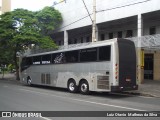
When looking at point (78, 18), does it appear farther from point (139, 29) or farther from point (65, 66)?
point (65, 66)

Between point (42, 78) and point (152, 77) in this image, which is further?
point (152, 77)

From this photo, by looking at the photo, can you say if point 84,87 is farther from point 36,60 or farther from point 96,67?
point 36,60

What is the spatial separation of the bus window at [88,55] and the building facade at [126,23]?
430 centimetres

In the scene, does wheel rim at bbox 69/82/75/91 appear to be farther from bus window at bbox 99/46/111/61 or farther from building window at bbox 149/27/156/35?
building window at bbox 149/27/156/35

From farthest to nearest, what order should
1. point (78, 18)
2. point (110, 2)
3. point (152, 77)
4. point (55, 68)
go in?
point (78, 18) → point (152, 77) → point (110, 2) → point (55, 68)

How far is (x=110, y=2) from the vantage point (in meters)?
29.5

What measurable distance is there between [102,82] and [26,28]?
53.6 feet

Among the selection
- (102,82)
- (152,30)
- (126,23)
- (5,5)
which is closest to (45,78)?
(102,82)

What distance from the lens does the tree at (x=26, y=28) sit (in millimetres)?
32250

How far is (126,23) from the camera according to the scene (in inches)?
1248

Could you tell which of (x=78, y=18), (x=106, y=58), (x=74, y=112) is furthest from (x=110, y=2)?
(x=74, y=112)

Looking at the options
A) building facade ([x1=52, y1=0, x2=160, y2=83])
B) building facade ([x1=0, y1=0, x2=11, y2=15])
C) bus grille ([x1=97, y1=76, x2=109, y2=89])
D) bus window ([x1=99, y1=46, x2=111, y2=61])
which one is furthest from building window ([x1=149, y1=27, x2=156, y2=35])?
building facade ([x1=0, y1=0, x2=11, y2=15])

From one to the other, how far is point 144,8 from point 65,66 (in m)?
8.74

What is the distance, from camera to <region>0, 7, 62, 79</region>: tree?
3225 centimetres
